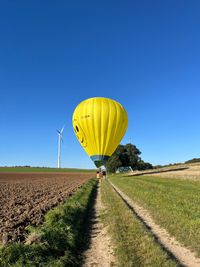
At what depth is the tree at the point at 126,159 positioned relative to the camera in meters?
98.2

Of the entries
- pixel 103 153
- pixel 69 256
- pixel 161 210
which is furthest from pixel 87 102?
pixel 69 256

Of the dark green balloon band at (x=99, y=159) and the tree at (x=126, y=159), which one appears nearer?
the dark green balloon band at (x=99, y=159)

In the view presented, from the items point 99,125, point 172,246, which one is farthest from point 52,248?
point 99,125

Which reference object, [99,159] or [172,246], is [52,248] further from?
[99,159]

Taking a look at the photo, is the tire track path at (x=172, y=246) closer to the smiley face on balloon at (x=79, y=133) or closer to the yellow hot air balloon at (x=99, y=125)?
the yellow hot air balloon at (x=99, y=125)

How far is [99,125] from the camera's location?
36.8 meters

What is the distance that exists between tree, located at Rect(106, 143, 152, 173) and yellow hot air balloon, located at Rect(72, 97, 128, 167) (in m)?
57.5

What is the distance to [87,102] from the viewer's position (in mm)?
38469

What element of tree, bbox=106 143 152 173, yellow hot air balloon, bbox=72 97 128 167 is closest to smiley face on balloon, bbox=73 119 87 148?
yellow hot air balloon, bbox=72 97 128 167

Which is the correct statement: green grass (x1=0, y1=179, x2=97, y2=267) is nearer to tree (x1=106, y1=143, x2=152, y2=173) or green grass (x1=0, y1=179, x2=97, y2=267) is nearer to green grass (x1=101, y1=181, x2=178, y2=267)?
green grass (x1=101, y1=181, x2=178, y2=267)

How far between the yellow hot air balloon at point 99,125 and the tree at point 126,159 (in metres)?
57.5

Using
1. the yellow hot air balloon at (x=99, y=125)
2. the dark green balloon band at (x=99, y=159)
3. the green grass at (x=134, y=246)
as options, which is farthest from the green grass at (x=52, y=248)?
the dark green balloon band at (x=99, y=159)

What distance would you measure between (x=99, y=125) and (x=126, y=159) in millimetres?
68168

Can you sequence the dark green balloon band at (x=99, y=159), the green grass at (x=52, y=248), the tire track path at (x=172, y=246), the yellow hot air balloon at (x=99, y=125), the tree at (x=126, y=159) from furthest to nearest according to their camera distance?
the tree at (x=126, y=159) < the dark green balloon band at (x=99, y=159) < the yellow hot air balloon at (x=99, y=125) < the tire track path at (x=172, y=246) < the green grass at (x=52, y=248)
